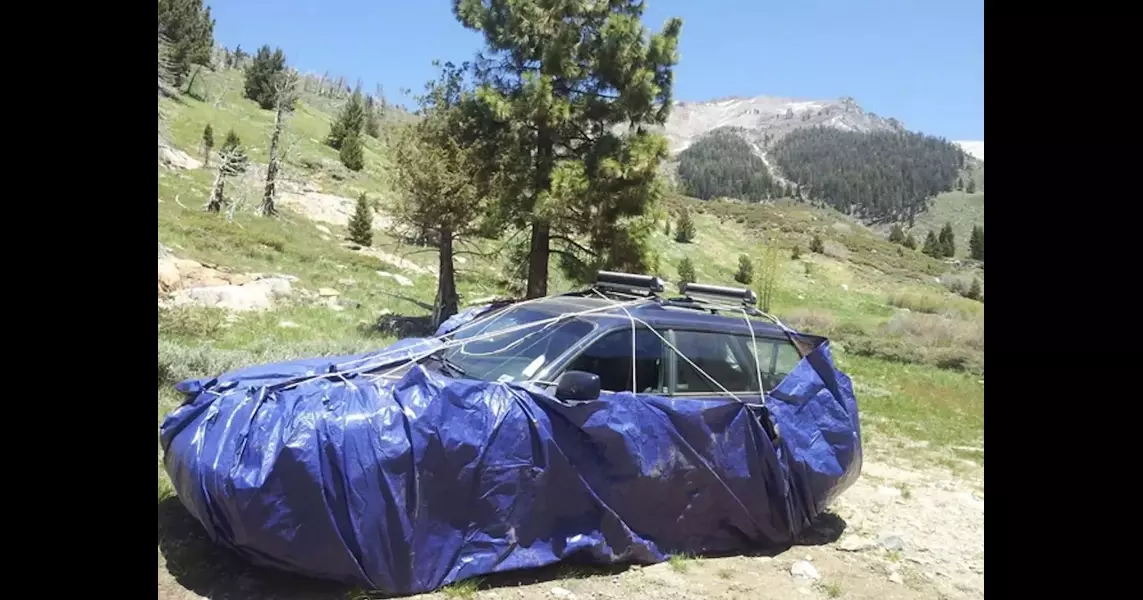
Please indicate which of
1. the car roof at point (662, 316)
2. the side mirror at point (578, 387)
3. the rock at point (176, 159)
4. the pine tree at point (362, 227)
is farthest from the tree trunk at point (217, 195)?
the side mirror at point (578, 387)

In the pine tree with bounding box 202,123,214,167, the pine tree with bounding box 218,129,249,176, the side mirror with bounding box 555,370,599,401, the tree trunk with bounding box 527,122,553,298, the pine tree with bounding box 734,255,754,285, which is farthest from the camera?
the pine tree with bounding box 734,255,754,285

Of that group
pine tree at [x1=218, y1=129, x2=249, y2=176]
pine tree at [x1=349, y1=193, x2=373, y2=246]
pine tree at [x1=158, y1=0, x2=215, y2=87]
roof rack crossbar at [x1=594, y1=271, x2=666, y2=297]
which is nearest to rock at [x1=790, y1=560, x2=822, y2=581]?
roof rack crossbar at [x1=594, y1=271, x2=666, y2=297]

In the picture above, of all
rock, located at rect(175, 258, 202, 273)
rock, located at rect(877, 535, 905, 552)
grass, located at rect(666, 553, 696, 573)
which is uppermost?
rock, located at rect(175, 258, 202, 273)

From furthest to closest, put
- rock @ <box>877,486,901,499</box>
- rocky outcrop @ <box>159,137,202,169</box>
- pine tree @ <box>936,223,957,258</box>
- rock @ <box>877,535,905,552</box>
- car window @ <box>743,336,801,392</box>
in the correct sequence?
pine tree @ <box>936,223,957,258</box>
rocky outcrop @ <box>159,137,202,169</box>
rock @ <box>877,486,901,499</box>
rock @ <box>877,535,905,552</box>
car window @ <box>743,336,801,392</box>

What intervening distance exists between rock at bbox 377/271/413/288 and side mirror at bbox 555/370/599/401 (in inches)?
703

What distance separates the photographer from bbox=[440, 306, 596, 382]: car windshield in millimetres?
5129

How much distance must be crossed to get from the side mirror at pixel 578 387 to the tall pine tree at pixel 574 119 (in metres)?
10.6

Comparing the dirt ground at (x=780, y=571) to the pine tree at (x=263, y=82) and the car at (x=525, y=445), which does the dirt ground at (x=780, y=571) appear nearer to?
the car at (x=525, y=445)

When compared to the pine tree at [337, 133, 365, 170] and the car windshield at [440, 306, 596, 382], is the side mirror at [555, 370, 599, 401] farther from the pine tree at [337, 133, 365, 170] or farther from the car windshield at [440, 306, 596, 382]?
the pine tree at [337, 133, 365, 170]

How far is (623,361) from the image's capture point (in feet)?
17.3
